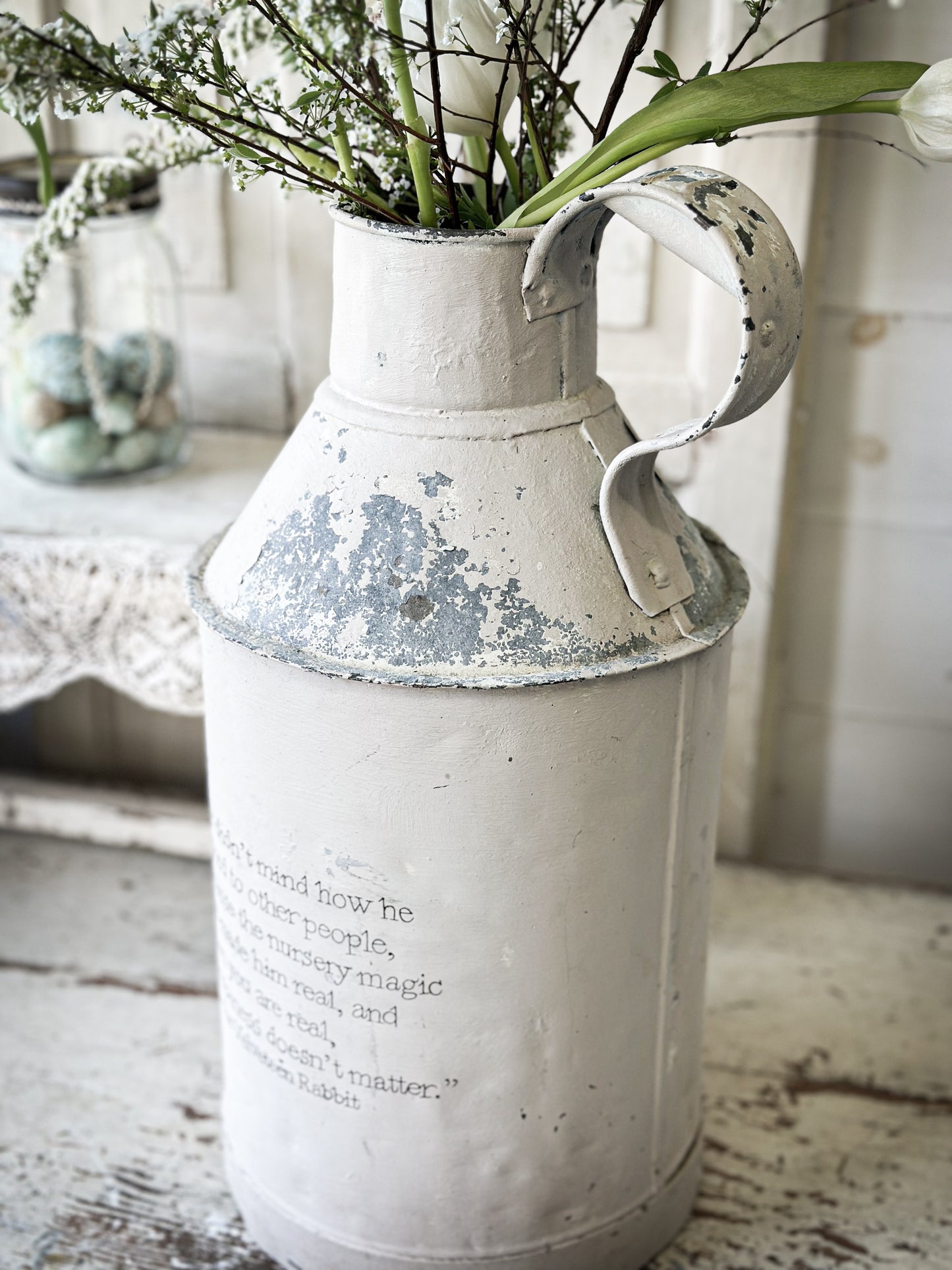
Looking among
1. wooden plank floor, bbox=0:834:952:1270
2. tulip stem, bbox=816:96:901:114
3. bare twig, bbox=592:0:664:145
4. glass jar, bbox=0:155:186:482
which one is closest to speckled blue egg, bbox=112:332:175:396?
glass jar, bbox=0:155:186:482

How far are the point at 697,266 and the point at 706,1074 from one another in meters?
0.73

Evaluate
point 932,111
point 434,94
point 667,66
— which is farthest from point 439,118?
point 932,111

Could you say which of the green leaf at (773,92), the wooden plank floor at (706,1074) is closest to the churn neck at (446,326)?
the green leaf at (773,92)

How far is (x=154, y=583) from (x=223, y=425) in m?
0.30

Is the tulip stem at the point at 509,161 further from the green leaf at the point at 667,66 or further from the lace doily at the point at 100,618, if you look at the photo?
the lace doily at the point at 100,618

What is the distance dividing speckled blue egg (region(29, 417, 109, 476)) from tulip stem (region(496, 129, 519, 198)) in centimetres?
59

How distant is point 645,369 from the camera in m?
1.26

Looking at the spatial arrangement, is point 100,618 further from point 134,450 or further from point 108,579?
point 134,450

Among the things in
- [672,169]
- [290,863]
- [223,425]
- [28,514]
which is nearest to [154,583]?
[28,514]

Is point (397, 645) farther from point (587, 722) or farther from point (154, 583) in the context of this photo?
point (154, 583)

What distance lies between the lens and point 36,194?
1.14m

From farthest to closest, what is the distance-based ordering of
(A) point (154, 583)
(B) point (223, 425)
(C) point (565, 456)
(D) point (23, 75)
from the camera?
1. (B) point (223, 425)
2. (A) point (154, 583)
3. (C) point (565, 456)
4. (D) point (23, 75)

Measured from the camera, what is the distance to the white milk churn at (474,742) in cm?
73

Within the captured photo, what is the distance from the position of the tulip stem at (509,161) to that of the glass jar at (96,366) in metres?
0.51
